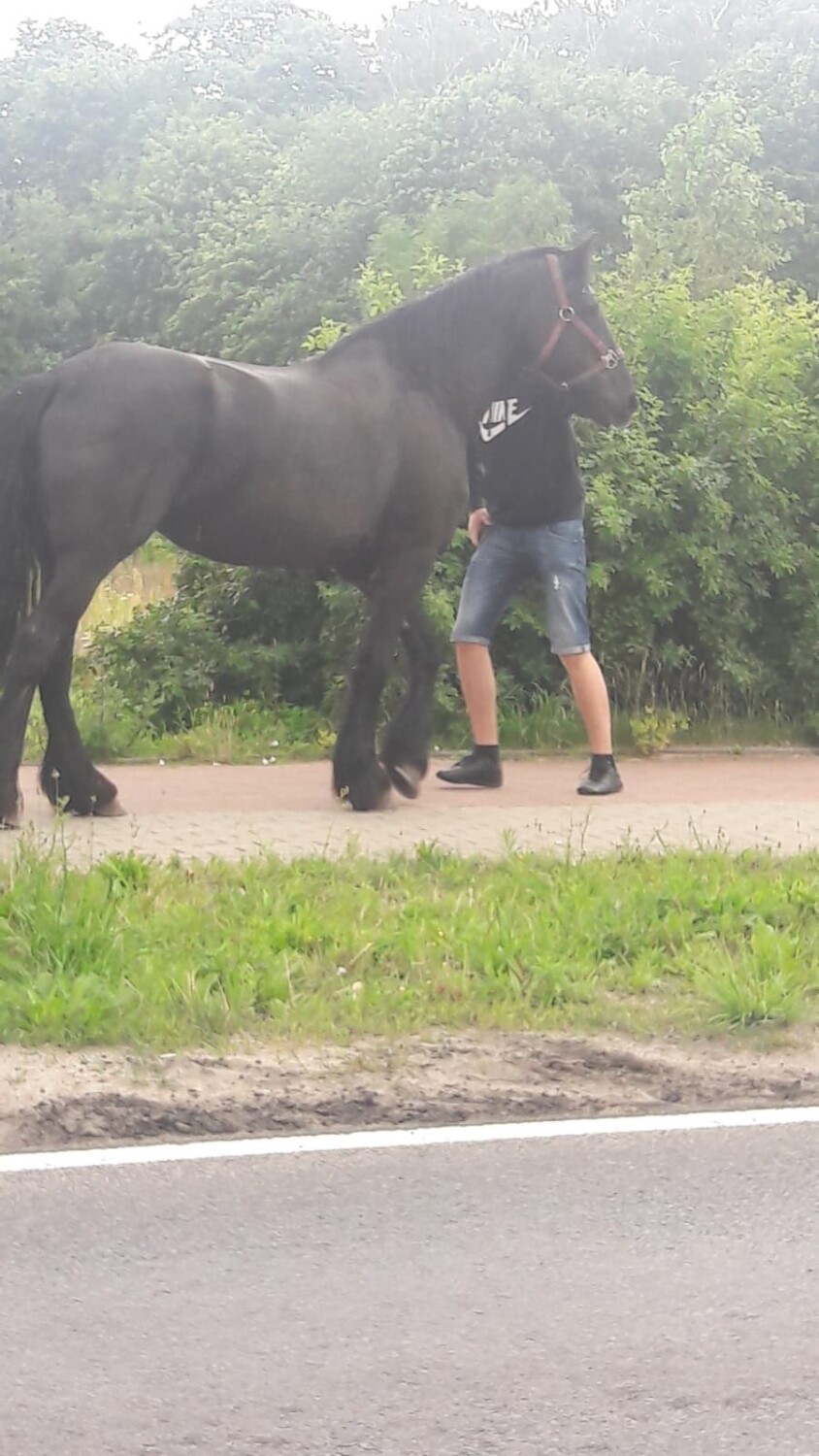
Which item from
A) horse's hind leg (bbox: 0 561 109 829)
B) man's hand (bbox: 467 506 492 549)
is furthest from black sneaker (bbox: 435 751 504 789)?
horse's hind leg (bbox: 0 561 109 829)

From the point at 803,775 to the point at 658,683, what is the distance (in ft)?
5.10

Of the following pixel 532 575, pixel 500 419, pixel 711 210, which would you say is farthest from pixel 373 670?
pixel 711 210

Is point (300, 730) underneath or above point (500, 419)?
underneath

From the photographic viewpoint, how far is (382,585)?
8.17m

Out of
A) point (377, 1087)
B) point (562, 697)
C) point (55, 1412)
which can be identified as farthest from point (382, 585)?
point (55, 1412)

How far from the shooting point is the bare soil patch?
4.56 metres

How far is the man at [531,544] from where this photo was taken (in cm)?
873

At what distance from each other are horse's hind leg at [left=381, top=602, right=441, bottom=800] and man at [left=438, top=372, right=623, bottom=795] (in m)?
0.51

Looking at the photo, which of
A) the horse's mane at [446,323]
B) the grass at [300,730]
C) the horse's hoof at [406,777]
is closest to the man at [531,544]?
the horse's mane at [446,323]

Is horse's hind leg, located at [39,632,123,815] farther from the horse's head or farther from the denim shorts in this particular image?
the horse's head

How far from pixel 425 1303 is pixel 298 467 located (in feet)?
16.0

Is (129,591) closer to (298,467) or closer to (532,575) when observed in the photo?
(532,575)

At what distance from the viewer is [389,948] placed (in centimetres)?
572

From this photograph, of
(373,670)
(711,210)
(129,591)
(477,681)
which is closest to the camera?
(373,670)
